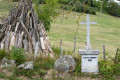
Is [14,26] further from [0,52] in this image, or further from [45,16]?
[45,16]

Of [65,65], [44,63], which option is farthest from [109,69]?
[44,63]

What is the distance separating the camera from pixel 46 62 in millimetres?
7883

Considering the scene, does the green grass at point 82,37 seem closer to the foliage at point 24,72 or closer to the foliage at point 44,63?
the foliage at point 44,63

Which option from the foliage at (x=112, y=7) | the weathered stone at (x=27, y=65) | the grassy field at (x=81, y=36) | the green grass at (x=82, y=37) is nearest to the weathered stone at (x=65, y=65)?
the weathered stone at (x=27, y=65)

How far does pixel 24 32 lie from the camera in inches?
342

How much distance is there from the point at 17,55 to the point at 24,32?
1.36m

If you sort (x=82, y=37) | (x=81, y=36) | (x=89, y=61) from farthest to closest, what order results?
(x=81, y=36) → (x=82, y=37) → (x=89, y=61)

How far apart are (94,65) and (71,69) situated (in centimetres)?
75

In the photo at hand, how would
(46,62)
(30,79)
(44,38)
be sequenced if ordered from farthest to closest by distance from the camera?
(44,38) < (46,62) < (30,79)

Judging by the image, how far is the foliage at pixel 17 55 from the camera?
757cm

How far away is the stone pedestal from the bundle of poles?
1.64 m

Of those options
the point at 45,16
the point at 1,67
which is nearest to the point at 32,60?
the point at 1,67

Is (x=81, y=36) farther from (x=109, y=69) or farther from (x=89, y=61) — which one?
(x=109, y=69)

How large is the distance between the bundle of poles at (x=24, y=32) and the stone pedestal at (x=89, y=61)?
5.38 ft
